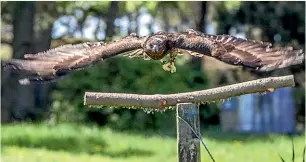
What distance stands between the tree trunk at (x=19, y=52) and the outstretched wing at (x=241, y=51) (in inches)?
400

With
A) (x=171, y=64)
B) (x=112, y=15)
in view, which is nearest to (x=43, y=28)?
(x=112, y=15)

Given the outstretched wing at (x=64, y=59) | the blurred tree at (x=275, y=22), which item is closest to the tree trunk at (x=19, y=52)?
the blurred tree at (x=275, y=22)

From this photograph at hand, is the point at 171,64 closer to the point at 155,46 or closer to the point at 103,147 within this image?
the point at 155,46

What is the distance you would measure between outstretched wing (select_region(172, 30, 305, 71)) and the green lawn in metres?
3.95

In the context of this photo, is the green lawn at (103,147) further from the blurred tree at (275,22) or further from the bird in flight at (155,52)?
the blurred tree at (275,22)

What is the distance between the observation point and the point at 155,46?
3088 mm

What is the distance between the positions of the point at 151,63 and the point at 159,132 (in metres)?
1.16

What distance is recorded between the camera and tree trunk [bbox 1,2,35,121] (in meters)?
13.1

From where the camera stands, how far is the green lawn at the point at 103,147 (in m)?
7.32

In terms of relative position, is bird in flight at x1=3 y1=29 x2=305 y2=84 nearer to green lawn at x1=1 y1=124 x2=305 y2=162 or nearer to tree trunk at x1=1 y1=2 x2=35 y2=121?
green lawn at x1=1 y1=124 x2=305 y2=162

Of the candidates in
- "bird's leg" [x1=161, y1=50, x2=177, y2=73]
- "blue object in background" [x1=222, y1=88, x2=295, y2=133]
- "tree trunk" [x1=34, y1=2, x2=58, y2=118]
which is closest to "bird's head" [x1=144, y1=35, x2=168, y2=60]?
"bird's leg" [x1=161, y1=50, x2=177, y2=73]

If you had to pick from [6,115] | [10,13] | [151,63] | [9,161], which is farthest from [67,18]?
[9,161]

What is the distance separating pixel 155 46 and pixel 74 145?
5.56 metres

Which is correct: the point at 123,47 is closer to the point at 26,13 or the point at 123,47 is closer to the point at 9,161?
the point at 9,161
